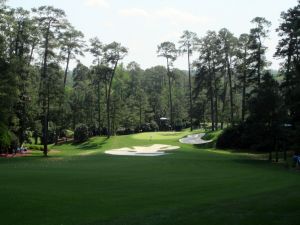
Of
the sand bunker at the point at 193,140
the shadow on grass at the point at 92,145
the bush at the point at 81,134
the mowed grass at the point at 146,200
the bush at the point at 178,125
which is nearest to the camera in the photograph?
the mowed grass at the point at 146,200

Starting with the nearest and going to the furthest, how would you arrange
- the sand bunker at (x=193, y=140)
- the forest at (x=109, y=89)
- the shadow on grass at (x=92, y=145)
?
the forest at (x=109, y=89) < the sand bunker at (x=193, y=140) < the shadow on grass at (x=92, y=145)

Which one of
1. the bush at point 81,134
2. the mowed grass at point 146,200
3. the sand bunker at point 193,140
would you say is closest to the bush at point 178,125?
the sand bunker at point 193,140

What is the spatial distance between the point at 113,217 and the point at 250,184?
9276mm

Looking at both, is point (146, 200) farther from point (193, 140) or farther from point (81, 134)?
point (81, 134)

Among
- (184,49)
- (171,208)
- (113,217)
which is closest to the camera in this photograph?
(113,217)

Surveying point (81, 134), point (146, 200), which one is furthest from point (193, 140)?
point (146, 200)

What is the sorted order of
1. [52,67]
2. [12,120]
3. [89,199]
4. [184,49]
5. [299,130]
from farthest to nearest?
[184,49], [52,67], [12,120], [299,130], [89,199]

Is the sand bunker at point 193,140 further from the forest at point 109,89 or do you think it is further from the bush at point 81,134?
the bush at point 81,134

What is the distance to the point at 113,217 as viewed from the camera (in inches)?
448

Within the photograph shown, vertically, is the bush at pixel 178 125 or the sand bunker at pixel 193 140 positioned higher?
the bush at pixel 178 125

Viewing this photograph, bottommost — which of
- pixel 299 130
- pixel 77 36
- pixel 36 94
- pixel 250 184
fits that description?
pixel 250 184

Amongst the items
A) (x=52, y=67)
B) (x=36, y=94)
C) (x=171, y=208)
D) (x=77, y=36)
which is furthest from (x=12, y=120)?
(x=171, y=208)

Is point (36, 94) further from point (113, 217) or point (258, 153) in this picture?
point (113, 217)

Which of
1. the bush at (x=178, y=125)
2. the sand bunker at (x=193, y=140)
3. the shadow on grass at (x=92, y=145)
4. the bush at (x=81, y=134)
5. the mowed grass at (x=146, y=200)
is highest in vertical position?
the bush at (x=178, y=125)
